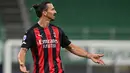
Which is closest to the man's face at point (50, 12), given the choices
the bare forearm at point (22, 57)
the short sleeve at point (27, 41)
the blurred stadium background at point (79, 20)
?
the short sleeve at point (27, 41)

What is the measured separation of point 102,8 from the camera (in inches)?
468

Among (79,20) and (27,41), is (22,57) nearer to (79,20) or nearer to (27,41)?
(27,41)

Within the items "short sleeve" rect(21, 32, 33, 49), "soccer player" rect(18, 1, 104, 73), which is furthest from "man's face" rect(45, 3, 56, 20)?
"short sleeve" rect(21, 32, 33, 49)

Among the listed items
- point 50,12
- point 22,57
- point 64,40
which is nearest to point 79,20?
point 64,40

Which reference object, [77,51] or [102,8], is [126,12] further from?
[77,51]

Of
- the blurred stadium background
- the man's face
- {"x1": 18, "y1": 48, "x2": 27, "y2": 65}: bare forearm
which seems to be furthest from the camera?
the blurred stadium background

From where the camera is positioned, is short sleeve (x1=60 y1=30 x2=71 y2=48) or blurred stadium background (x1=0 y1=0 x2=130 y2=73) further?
blurred stadium background (x1=0 y1=0 x2=130 y2=73)

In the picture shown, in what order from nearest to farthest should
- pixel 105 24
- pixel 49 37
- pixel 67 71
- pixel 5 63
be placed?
pixel 49 37 < pixel 5 63 < pixel 67 71 < pixel 105 24

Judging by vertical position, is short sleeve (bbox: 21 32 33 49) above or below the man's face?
below

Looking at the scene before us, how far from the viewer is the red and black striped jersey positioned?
14.8 ft

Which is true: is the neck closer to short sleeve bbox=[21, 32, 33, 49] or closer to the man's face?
the man's face

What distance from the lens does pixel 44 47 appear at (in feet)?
14.8

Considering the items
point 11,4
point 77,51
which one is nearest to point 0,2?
point 11,4

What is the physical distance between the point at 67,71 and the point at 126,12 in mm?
2590
